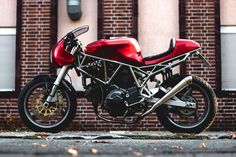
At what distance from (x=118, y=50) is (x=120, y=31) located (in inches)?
219

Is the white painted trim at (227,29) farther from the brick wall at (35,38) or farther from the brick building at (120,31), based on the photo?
the brick wall at (35,38)

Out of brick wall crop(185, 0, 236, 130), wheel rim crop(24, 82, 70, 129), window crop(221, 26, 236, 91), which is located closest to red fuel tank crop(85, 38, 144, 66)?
wheel rim crop(24, 82, 70, 129)

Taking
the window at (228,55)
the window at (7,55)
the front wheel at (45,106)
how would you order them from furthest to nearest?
→ 1. the window at (7,55)
2. the window at (228,55)
3. the front wheel at (45,106)

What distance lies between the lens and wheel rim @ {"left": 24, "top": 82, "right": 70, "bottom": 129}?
222 inches

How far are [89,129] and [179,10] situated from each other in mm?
3480

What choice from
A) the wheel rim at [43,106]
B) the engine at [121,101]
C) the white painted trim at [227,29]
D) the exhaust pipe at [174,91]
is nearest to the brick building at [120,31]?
the white painted trim at [227,29]

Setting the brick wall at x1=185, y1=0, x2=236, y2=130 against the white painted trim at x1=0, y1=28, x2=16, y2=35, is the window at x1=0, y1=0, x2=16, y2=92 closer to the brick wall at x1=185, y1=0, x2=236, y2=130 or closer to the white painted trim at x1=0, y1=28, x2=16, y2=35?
the white painted trim at x1=0, y1=28, x2=16, y2=35

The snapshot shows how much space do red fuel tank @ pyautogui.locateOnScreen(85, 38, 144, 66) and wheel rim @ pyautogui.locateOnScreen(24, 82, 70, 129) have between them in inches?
26.1

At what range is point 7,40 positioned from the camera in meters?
11.4

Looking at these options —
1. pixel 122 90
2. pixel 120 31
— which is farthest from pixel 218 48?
pixel 122 90

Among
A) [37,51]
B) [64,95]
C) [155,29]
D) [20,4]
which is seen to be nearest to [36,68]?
[37,51]

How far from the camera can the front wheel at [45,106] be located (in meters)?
5.64

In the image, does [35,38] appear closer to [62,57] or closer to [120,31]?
[120,31]

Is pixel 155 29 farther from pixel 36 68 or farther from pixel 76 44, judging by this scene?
pixel 76 44
